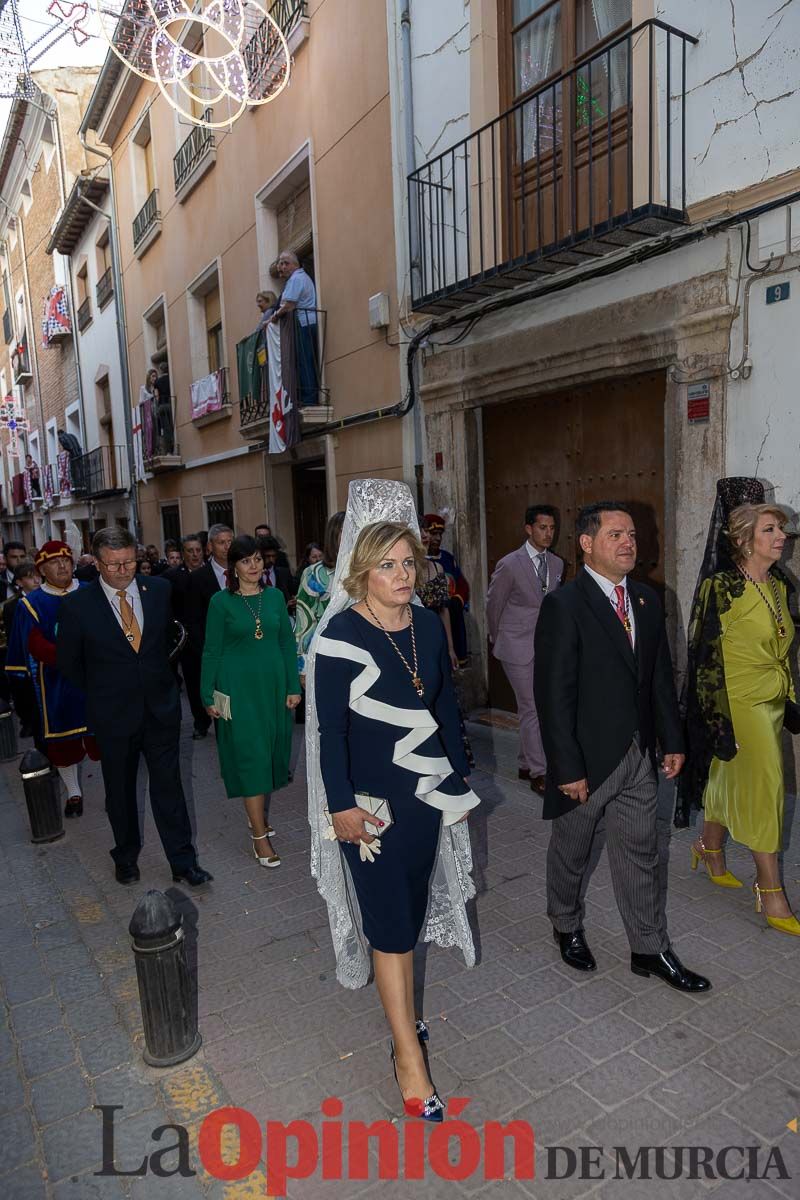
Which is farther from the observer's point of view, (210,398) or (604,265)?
(210,398)

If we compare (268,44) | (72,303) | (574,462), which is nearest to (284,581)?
(574,462)

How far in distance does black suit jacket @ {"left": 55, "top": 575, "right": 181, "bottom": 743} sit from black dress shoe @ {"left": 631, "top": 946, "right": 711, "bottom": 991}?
8.66 ft

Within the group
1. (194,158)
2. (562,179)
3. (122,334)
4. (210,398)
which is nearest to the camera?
(562,179)

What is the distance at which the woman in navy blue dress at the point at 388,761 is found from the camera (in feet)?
8.30

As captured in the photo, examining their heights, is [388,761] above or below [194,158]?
below

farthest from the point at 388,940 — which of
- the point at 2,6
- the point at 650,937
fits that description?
the point at 2,6

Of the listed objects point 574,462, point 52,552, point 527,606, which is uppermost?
point 574,462

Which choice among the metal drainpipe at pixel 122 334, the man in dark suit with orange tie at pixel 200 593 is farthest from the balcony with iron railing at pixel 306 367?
the metal drainpipe at pixel 122 334

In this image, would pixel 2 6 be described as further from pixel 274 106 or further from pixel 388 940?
pixel 388 940

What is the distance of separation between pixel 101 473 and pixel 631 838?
1996cm

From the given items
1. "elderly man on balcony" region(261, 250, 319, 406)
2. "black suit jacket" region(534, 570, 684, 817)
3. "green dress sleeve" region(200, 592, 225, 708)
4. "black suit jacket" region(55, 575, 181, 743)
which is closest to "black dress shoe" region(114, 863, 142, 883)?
"black suit jacket" region(55, 575, 181, 743)

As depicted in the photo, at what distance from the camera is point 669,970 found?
124 inches

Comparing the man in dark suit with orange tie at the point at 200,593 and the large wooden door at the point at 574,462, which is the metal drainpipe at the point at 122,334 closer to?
the man in dark suit with orange tie at the point at 200,593

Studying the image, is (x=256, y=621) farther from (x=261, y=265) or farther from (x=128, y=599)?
(x=261, y=265)
